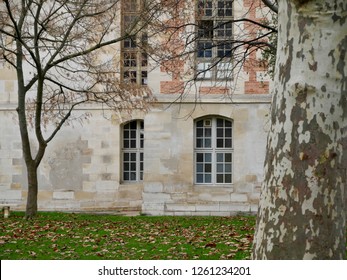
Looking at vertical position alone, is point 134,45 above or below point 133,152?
above

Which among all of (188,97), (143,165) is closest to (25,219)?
(143,165)

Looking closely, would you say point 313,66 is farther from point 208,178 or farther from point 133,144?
point 133,144

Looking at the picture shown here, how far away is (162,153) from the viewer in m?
17.4

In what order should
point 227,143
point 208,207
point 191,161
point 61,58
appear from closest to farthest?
1. point 61,58
2. point 208,207
3. point 191,161
4. point 227,143

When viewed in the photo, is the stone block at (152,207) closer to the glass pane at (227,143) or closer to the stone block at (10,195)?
the glass pane at (227,143)

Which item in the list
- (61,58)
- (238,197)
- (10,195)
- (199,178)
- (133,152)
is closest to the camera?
(61,58)

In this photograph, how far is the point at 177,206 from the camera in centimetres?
1714

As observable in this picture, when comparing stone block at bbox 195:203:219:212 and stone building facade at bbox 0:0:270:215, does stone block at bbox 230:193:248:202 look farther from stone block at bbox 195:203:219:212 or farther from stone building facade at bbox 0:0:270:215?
stone block at bbox 195:203:219:212

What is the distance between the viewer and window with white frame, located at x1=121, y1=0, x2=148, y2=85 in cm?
1397

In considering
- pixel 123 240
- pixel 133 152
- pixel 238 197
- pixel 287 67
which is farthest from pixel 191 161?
pixel 287 67

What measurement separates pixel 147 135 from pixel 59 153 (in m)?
2.68

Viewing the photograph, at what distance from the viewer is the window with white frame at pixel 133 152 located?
18.2 meters

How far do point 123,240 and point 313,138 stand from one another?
6.29 m

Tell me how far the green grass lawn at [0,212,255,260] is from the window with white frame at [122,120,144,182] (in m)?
4.53
